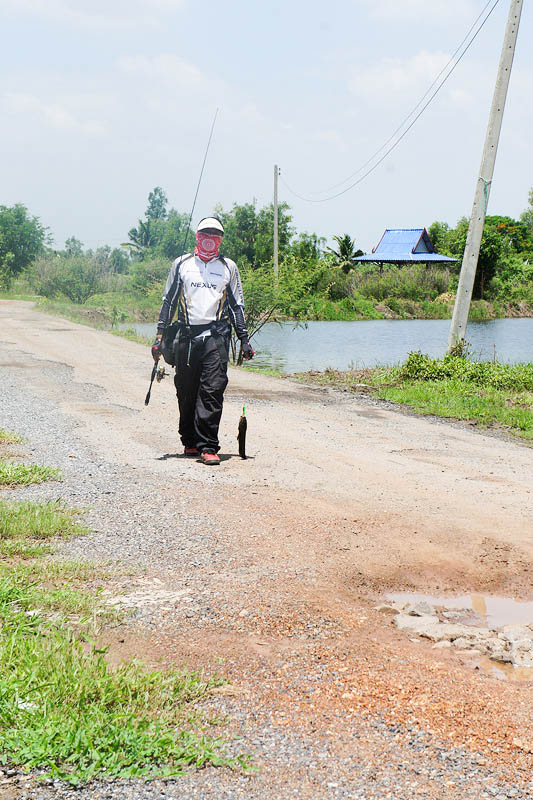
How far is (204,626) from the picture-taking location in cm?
376

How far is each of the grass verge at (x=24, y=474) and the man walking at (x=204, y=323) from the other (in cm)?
147

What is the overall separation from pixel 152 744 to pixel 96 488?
3.80m

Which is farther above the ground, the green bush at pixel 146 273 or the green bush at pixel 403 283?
the green bush at pixel 403 283

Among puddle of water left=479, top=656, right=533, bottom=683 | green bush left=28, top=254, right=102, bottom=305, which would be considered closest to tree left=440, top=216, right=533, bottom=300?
green bush left=28, top=254, right=102, bottom=305

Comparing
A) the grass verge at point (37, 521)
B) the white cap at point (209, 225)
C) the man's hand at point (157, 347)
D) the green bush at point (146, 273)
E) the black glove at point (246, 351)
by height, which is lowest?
the grass verge at point (37, 521)

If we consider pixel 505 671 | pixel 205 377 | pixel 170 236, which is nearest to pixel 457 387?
pixel 205 377

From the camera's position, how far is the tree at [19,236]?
6299 centimetres

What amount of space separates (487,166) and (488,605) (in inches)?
499

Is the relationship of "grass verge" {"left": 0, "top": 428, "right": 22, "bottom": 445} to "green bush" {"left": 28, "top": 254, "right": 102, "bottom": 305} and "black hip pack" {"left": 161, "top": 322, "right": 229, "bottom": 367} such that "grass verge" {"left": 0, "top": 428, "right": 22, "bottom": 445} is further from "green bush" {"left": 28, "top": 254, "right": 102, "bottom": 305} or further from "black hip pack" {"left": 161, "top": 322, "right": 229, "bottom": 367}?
"green bush" {"left": 28, "top": 254, "right": 102, "bottom": 305}

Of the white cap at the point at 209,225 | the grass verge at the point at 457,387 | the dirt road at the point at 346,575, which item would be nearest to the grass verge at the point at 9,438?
the dirt road at the point at 346,575

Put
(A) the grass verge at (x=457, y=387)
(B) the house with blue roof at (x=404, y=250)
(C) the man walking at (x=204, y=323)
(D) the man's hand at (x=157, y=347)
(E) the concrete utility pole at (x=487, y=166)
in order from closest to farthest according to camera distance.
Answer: (C) the man walking at (x=204, y=323) → (D) the man's hand at (x=157, y=347) → (A) the grass verge at (x=457, y=387) → (E) the concrete utility pole at (x=487, y=166) → (B) the house with blue roof at (x=404, y=250)

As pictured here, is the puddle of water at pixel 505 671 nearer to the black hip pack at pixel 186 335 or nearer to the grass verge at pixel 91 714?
the grass verge at pixel 91 714

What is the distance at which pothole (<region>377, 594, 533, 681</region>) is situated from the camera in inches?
143

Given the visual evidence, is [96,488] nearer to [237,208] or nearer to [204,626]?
[204,626]
